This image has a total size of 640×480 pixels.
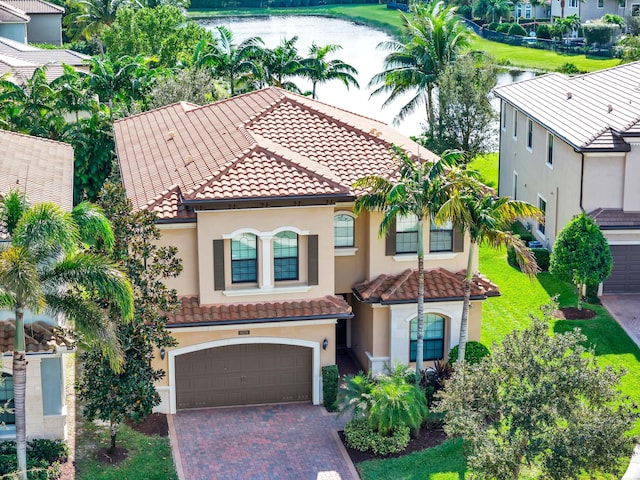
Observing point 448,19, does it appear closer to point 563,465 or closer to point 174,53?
point 174,53

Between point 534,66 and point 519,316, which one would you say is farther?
point 534,66

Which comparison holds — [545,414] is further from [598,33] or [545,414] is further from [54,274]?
[598,33]

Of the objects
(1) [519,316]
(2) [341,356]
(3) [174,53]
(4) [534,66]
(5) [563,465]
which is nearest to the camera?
(5) [563,465]

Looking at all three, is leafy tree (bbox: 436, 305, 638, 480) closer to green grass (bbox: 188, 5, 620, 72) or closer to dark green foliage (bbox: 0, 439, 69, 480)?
dark green foliage (bbox: 0, 439, 69, 480)

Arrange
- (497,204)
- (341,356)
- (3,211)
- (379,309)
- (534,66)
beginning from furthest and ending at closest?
(534,66)
(341,356)
(379,309)
(497,204)
(3,211)

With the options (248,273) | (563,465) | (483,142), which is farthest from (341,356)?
(483,142)

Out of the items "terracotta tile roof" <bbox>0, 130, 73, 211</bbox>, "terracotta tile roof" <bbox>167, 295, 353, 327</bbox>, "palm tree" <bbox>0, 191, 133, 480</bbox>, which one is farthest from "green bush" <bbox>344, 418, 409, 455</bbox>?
"terracotta tile roof" <bbox>0, 130, 73, 211</bbox>

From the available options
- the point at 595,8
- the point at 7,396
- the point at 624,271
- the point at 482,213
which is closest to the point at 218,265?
the point at 7,396
